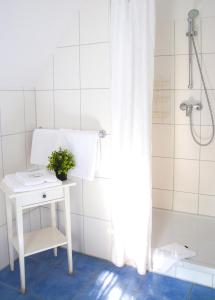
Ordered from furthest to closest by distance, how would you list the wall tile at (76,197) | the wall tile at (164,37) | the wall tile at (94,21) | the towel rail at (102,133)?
the wall tile at (164,37)
the wall tile at (76,197)
the towel rail at (102,133)
the wall tile at (94,21)

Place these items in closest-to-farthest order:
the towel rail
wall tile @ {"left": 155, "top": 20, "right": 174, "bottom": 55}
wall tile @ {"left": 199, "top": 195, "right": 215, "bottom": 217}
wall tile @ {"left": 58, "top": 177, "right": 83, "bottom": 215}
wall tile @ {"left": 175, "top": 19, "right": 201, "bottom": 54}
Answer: the towel rail < wall tile @ {"left": 58, "top": 177, "right": 83, "bottom": 215} < wall tile @ {"left": 175, "top": 19, "right": 201, "bottom": 54} < wall tile @ {"left": 155, "top": 20, "right": 174, "bottom": 55} < wall tile @ {"left": 199, "top": 195, "right": 215, "bottom": 217}

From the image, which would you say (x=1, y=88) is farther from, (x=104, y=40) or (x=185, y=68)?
(x=185, y=68)

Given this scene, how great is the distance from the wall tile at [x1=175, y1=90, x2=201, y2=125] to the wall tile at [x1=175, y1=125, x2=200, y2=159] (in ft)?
0.17

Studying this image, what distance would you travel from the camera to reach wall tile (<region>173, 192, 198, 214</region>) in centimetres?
275

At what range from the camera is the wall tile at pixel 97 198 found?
226 cm

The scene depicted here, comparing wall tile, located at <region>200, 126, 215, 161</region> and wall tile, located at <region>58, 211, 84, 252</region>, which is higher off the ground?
wall tile, located at <region>200, 126, 215, 161</region>

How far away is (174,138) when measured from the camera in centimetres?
271

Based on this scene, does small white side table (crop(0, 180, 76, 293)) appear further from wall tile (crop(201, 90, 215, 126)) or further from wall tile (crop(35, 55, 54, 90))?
wall tile (crop(201, 90, 215, 126))

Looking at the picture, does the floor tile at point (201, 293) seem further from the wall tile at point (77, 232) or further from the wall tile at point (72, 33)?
the wall tile at point (72, 33)

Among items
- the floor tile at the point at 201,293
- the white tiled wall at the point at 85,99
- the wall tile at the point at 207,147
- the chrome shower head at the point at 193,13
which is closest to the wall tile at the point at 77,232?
the white tiled wall at the point at 85,99

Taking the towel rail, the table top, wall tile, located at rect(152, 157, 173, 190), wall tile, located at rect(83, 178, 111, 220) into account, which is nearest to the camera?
the table top

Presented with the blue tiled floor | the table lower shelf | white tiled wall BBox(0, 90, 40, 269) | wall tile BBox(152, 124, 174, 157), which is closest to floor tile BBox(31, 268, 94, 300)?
the blue tiled floor

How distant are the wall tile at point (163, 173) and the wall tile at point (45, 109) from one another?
102 centimetres

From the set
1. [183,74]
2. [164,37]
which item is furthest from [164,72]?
[164,37]
